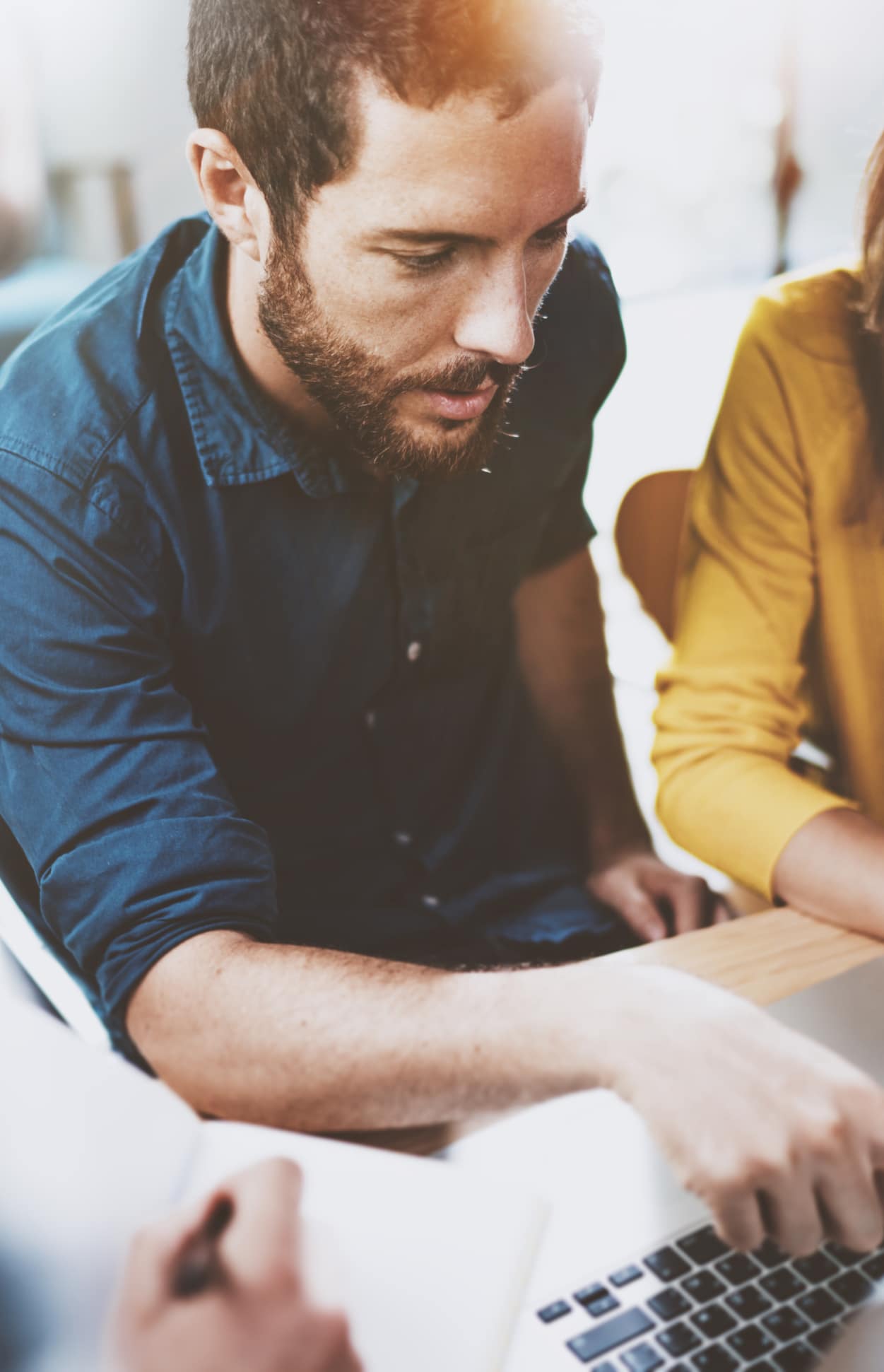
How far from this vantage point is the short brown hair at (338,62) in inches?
15.0

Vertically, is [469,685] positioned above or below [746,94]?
below

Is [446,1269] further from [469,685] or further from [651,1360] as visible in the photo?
[469,685]

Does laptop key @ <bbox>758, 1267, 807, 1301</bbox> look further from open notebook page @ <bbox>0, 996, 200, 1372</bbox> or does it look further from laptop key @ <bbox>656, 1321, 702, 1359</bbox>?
open notebook page @ <bbox>0, 996, 200, 1372</bbox>

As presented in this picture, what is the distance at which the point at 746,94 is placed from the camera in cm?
68

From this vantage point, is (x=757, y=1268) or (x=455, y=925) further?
(x=455, y=925)

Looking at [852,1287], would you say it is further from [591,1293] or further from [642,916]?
[642,916]

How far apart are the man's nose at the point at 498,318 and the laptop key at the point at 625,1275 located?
329mm

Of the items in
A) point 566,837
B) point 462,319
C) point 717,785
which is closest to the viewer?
point 462,319

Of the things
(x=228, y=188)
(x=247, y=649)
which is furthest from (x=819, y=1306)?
(x=228, y=188)

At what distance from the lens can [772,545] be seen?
2.22 ft

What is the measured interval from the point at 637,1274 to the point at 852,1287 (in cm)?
7

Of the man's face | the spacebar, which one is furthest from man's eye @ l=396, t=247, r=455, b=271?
the spacebar

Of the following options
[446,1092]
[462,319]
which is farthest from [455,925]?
[462,319]

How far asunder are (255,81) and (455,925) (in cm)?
44
